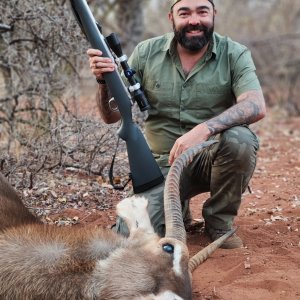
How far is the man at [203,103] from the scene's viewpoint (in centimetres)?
514

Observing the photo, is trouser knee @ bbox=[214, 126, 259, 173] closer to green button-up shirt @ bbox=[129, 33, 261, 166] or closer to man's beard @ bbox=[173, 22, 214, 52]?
green button-up shirt @ bbox=[129, 33, 261, 166]

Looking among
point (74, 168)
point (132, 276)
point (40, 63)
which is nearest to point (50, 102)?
point (40, 63)

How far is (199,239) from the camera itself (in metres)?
5.53

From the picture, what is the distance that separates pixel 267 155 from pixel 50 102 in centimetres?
365

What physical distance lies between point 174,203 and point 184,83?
179 centimetres

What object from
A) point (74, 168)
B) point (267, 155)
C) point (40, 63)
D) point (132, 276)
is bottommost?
point (267, 155)

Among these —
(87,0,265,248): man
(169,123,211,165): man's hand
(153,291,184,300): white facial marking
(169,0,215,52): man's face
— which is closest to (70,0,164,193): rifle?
(87,0,265,248): man

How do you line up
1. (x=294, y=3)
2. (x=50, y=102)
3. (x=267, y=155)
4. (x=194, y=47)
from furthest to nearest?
1. (x=294, y=3)
2. (x=267, y=155)
3. (x=50, y=102)
4. (x=194, y=47)

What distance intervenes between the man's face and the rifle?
63 centimetres

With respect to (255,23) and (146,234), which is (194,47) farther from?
(255,23)

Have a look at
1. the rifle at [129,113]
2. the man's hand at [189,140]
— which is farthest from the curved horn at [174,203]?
the rifle at [129,113]

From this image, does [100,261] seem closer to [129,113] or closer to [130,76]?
[129,113]

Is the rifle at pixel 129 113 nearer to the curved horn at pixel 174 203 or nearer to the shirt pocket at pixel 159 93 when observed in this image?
the shirt pocket at pixel 159 93

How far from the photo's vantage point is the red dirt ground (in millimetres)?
4340
